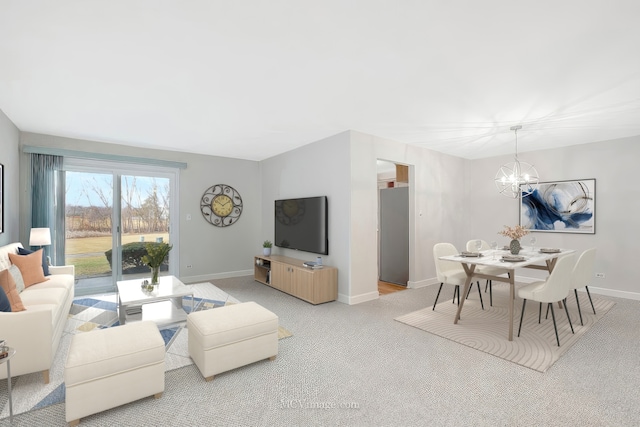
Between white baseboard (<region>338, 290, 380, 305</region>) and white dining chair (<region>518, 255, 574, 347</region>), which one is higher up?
white dining chair (<region>518, 255, 574, 347</region>)

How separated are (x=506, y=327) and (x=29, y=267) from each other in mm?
5195

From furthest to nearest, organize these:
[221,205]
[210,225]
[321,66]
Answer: [221,205] → [210,225] → [321,66]

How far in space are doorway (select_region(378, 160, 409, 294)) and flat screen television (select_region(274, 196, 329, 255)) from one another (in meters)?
1.43

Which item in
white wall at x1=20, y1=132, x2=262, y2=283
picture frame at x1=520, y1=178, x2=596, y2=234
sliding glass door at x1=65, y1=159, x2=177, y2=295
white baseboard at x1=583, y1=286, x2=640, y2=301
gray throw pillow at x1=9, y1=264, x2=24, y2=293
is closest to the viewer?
gray throw pillow at x1=9, y1=264, x2=24, y2=293

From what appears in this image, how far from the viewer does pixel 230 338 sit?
7.84 ft

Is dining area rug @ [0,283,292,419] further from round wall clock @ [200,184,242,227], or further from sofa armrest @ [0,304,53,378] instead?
round wall clock @ [200,184,242,227]

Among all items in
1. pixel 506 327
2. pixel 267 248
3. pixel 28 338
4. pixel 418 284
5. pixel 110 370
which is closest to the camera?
pixel 110 370

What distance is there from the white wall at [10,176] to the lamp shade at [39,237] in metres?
0.22

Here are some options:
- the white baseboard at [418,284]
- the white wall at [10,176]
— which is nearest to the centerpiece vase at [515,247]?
the white baseboard at [418,284]

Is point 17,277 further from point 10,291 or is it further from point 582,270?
point 582,270

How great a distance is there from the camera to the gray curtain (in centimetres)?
445

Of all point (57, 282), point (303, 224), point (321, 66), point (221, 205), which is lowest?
point (57, 282)

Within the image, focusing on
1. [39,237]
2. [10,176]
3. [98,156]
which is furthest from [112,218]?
[10,176]

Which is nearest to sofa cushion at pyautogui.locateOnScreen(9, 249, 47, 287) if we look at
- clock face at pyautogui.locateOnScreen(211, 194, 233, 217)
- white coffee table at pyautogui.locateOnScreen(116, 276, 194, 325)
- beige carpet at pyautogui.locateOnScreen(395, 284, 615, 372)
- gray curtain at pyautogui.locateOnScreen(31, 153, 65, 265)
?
white coffee table at pyautogui.locateOnScreen(116, 276, 194, 325)
